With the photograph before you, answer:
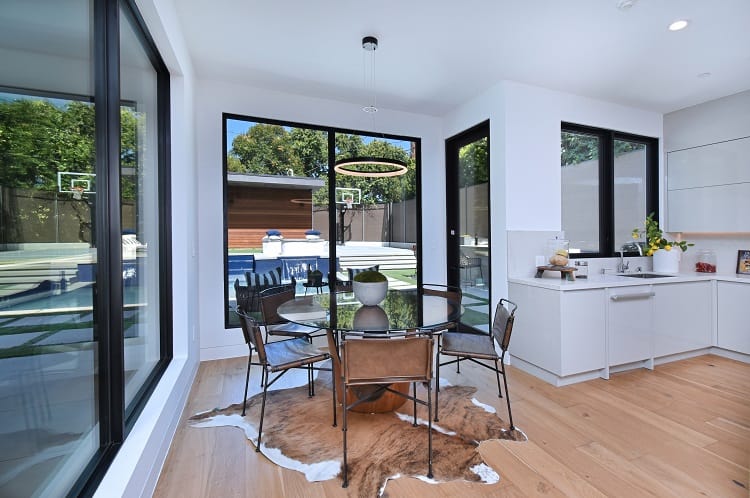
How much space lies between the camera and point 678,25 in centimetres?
274

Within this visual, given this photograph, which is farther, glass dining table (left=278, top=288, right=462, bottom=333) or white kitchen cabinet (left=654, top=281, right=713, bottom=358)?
white kitchen cabinet (left=654, top=281, right=713, bottom=358)

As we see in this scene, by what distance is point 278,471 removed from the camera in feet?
6.64

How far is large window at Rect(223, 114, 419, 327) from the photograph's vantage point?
13.1 feet

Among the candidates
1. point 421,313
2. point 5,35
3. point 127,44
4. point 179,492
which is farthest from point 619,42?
point 179,492

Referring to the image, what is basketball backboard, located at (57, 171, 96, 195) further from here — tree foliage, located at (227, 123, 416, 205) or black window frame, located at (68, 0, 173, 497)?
tree foliage, located at (227, 123, 416, 205)

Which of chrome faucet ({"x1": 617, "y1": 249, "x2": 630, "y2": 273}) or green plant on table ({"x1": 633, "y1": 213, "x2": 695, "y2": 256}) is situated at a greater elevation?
green plant on table ({"x1": 633, "y1": 213, "x2": 695, "y2": 256})

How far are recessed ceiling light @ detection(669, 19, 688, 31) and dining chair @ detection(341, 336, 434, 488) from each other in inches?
117

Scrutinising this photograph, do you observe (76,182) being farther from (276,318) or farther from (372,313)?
(276,318)

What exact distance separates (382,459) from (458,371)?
5.13 feet

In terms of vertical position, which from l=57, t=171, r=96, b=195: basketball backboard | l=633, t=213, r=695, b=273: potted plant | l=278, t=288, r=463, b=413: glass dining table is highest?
l=57, t=171, r=96, b=195: basketball backboard

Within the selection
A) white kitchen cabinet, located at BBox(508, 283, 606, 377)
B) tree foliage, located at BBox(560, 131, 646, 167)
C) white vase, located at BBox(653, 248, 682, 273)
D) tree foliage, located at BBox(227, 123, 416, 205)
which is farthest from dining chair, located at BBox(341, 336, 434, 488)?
white vase, located at BBox(653, 248, 682, 273)

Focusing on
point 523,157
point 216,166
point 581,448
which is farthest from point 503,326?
point 216,166

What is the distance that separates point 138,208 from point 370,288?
5.00 ft

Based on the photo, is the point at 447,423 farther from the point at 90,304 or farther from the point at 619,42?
the point at 619,42
